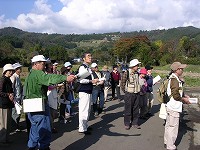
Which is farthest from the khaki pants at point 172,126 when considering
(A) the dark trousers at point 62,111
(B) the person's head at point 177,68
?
(A) the dark trousers at point 62,111

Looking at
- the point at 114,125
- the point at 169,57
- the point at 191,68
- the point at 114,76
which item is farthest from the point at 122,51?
the point at 114,125

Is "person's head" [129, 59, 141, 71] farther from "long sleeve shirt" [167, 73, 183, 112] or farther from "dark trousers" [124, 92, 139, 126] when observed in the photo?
"long sleeve shirt" [167, 73, 183, 112]

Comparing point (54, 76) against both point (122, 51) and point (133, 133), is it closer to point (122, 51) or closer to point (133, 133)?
point (133, 133)

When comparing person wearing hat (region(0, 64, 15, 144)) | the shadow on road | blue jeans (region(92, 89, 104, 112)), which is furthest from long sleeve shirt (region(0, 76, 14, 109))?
blue jeans (region(92, 89, 104, 112))

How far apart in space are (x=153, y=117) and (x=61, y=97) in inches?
145

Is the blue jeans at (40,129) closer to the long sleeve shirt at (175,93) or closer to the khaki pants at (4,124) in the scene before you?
the khaki pants at (4,124)

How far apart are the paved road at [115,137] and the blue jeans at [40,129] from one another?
47.4 inches

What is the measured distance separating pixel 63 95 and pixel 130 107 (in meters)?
2.07

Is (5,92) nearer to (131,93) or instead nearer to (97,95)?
(131,93)

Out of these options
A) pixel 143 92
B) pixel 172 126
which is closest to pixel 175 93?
pixel 172 126

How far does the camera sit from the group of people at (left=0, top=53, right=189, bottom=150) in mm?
5285

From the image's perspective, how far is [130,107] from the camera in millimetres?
8641

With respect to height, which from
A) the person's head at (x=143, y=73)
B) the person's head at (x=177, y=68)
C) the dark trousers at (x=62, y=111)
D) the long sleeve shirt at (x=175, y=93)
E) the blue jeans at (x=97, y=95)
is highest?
the person's head at (x=177, y=68)

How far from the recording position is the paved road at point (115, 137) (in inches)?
269
